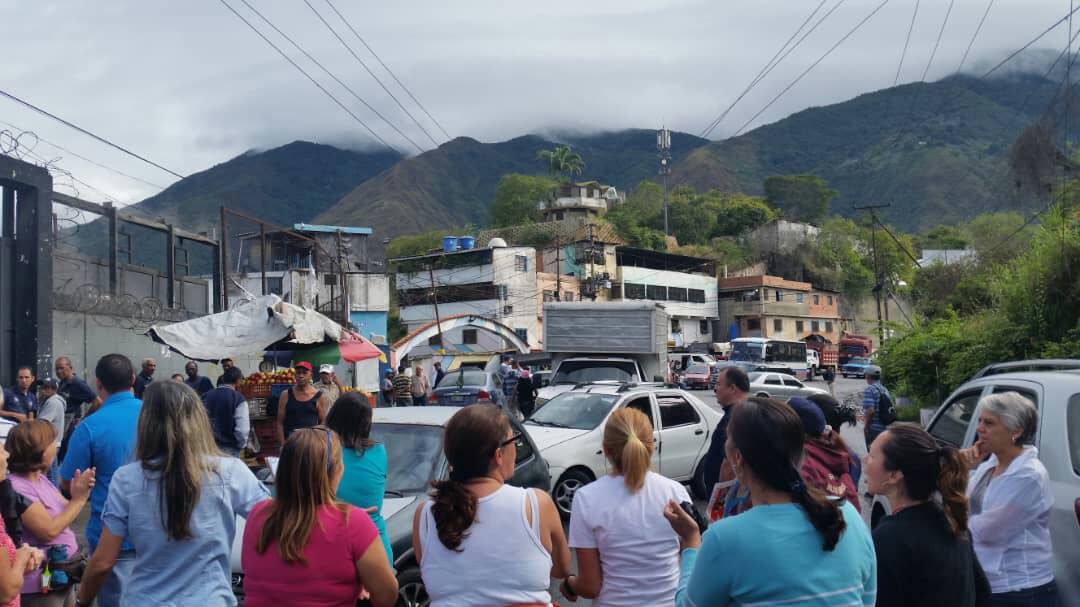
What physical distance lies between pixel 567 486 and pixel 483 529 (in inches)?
287

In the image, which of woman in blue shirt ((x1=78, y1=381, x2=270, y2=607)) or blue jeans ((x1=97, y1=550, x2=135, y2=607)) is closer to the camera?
woman in blue shirt ((x1=78, y1=381, x2=270, y2=607))

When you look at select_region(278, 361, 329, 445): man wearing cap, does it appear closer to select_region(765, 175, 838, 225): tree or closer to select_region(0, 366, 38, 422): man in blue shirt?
select_region(0, 366, 38, 422): man in blue shirt

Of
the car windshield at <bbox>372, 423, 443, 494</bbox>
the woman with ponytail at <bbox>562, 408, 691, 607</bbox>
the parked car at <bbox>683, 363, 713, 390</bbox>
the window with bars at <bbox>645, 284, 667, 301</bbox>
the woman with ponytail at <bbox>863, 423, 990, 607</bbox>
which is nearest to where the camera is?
the woman with ponytail at <bbox>863, 423, 990, 607</bbox>

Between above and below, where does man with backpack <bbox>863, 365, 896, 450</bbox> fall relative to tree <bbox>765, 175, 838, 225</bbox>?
below

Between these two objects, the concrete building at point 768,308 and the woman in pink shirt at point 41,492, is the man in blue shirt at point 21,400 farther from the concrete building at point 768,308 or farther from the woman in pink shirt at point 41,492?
the concrete building at point 768,308

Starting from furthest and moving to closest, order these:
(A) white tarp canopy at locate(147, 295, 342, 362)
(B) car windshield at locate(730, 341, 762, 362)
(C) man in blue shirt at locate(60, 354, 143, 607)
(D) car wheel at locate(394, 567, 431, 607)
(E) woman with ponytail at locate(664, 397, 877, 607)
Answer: (B) car windshield at locate(730, 341, 762, 362), (A) white tarp canopy at locate(147, 295, 342, 362), (D) car wheel at locate(394, 567, 431, 607), (C) man in blue shirt at locate(60, 354, 143, 607), (E) woman with ponytail at locate(664, 397, 877, 607)

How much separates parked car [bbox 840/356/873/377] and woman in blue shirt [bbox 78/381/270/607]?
53.6m

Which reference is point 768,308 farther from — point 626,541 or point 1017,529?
point 626,541

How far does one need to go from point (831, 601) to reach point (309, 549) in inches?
71.2

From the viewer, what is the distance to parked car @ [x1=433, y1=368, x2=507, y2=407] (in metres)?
23.0

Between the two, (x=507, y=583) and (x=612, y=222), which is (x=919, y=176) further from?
(x=507, y=583)

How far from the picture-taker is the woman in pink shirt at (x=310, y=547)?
3.16 metres

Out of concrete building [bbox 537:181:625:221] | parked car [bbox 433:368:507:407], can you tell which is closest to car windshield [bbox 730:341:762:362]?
parked car [bbox 433:368:507:407]

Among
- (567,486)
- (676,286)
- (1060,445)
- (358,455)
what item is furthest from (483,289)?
(1060,445)
